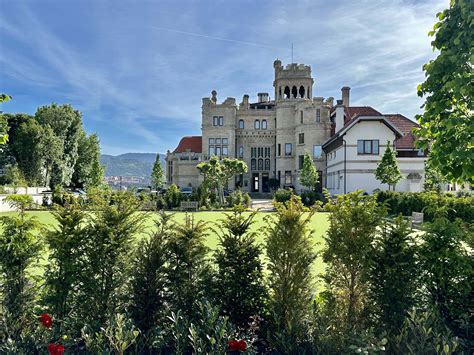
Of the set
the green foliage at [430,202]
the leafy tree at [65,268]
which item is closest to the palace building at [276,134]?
the green foliage at [430,202]

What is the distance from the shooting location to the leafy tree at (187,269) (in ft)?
16.8

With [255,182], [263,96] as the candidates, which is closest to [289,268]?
[255,182]

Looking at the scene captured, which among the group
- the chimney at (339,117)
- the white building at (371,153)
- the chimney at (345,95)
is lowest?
the white building at (371,153)

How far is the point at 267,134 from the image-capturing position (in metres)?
63.0

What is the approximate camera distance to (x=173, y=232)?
5406 mm

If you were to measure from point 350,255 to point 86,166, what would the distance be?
6790cm

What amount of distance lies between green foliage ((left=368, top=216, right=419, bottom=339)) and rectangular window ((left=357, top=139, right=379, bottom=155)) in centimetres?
3570

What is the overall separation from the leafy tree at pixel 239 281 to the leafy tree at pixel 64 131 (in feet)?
181

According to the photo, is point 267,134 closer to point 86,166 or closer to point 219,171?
point 219,171

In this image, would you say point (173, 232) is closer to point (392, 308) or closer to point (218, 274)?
point (218, 274)

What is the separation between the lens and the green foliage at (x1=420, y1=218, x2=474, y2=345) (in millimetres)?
4605

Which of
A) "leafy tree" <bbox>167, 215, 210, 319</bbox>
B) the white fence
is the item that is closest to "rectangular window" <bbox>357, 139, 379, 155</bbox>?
the white fence

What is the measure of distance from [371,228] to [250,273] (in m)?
2.07

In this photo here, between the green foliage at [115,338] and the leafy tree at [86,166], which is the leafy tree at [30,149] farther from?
the green foliage at [115,338]
